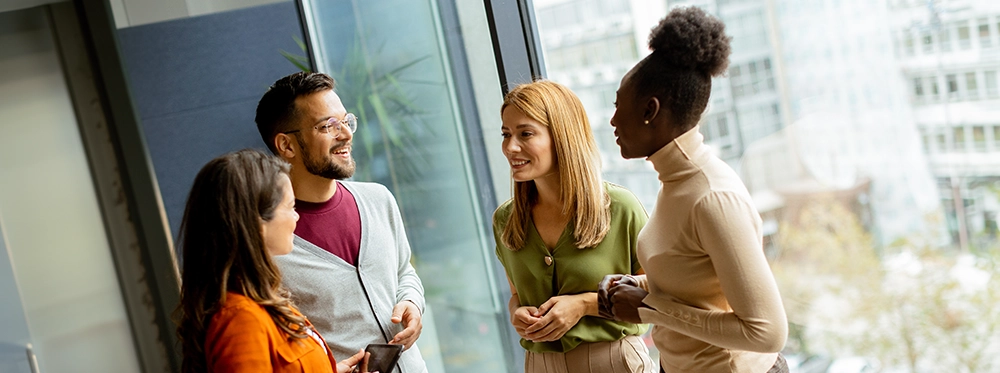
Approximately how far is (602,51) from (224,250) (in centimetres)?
153

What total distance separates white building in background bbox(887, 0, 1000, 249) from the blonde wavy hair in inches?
30.3

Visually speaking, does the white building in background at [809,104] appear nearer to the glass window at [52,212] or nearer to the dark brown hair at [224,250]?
the dark brown hair at [224,250]

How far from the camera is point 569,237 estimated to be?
1977mm

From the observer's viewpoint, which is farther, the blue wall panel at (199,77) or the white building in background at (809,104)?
the blue wall panel at (199,77)

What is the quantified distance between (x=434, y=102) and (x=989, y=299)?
2263 mm

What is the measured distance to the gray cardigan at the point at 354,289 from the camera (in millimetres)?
2146

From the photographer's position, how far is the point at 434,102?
3467 mm

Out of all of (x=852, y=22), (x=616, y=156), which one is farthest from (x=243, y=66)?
(x=852, y=22)

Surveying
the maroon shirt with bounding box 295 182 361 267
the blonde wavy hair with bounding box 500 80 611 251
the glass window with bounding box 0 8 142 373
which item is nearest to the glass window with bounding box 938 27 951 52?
the blonde wavy hair with bounding box 500 80 611 251

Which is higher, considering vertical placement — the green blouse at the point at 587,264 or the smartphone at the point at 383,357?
the green blouse at the point at 587,264

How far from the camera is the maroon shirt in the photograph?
2.19 m

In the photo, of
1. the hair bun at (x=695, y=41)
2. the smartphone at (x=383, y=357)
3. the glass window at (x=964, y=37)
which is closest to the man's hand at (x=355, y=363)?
the smartphone at (x=383, y=357)

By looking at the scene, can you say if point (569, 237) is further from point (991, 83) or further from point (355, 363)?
point (991, 83)

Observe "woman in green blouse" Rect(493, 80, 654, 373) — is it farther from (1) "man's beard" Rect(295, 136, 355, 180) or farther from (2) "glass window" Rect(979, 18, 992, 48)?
(2) "glass window" Rect(979, 18, 992, 48)
